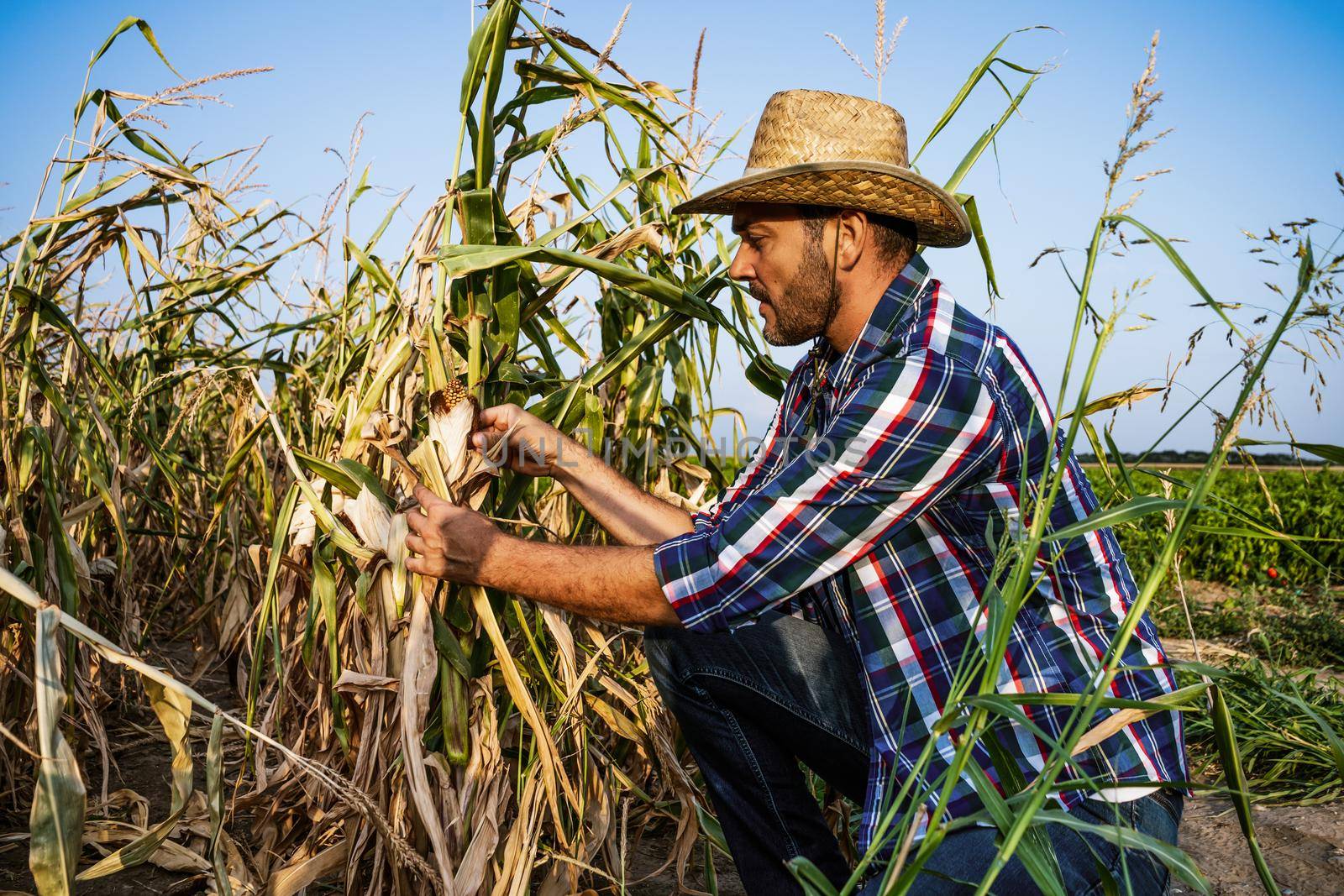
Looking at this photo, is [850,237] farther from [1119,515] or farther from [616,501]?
[1119,515]

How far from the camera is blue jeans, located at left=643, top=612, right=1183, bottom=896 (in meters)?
1.77

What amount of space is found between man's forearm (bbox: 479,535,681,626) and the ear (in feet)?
2.05

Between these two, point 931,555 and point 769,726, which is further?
point 769,726

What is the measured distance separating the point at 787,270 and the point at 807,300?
0.21 feet

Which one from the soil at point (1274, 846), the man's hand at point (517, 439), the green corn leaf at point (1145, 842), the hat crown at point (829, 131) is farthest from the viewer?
the soil at point (1274, 846)

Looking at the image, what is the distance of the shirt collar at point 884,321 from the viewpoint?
1668 mm

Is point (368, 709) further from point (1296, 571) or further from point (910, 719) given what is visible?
point (1296, 571)

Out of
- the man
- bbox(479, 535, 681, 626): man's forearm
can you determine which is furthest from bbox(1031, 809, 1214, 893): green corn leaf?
bbox(479, 535, 681, 626): man's forearm

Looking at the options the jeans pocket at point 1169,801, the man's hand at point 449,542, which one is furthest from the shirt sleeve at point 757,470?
the jeans pocket at point 1169,801

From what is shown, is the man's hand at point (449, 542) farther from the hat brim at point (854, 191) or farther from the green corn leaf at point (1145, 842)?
the green corn leaf at point (1145, 842)

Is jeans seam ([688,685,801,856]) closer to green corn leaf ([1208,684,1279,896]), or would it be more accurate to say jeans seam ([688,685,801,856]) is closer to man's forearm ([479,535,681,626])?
man's forearm ([479,535,681,626])

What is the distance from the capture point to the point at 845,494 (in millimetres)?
1469

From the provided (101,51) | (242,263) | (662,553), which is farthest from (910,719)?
(242,263)

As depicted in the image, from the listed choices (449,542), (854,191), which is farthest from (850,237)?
(449,542)
